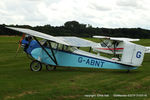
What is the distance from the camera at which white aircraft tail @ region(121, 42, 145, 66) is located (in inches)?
427

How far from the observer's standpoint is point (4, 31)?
6519 centimetres

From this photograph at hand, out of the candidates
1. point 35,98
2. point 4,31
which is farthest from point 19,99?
point 4,31

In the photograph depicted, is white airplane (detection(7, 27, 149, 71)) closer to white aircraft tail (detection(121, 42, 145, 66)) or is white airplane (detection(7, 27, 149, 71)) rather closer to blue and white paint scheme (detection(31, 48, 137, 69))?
blue and white paint scheme (detection(31, 48, 137, 69))

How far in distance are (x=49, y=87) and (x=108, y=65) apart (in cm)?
435

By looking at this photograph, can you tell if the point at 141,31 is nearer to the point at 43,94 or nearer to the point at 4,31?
the point at 4,31

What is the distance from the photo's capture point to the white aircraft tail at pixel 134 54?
10.8 metres

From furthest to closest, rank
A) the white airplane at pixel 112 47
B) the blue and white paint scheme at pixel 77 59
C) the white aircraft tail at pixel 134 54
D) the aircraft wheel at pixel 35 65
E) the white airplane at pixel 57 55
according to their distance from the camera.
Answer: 1. the white airplane at pixel 112 47
2. the aircraft wheel at pixel 35 65
3. the white airplane at pixel 57 55
4. the blue and white paint scheme at pixel 77 59
5. the white aircraft tail at pixel 134 54

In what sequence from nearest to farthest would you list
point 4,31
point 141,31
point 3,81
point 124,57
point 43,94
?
point 43,94
point 3,81
point 124,57
point 4,31
point 141,31

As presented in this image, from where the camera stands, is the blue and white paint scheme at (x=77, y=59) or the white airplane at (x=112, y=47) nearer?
the blue and white paint scheme at (x=77, y=59)

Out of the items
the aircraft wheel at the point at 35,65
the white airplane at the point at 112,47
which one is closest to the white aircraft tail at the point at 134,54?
the aircraft wheel at the point at 35,65

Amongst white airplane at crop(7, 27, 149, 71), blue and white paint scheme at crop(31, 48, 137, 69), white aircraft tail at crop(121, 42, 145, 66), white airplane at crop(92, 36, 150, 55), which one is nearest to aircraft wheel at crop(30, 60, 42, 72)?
white airplane at crop(7, 27, 149, 71)

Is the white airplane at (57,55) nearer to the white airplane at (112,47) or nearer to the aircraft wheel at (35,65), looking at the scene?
the aircraft wheel at (35,65)

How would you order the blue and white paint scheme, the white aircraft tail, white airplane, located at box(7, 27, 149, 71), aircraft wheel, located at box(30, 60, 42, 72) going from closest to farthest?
the white aircraft tail, the blue and white paint scheme, white airplane, located at box(7, 27, 149, 71), aircraft wheel, located at box(30, 60, 42, 72)

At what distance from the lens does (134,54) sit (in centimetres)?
1089
